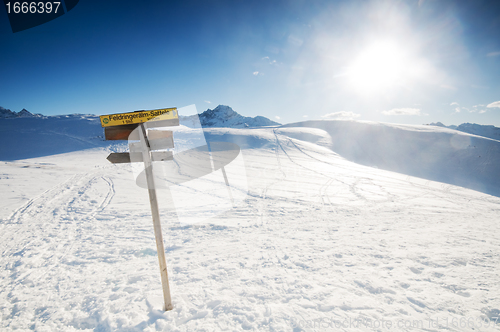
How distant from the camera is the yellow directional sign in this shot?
10.7 feet

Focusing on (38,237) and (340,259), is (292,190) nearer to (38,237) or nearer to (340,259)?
(340,259)

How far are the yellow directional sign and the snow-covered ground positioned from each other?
3.36 metres

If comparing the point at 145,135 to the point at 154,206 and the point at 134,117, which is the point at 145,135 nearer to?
the point at 134,117

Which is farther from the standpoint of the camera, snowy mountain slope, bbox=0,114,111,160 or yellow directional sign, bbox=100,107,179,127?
snowy mountain slope, bbox=0,114,111,160

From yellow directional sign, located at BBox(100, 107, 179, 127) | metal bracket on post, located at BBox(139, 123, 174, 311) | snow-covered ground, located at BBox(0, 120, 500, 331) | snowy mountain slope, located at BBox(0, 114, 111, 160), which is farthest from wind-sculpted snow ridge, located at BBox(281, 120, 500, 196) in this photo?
snowy mountain slope, located at BBox(0, 114, 111, 160)

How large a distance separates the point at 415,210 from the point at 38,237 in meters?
14.4

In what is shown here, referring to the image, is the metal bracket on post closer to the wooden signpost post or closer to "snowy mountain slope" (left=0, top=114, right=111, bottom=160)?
the wooden signpost post

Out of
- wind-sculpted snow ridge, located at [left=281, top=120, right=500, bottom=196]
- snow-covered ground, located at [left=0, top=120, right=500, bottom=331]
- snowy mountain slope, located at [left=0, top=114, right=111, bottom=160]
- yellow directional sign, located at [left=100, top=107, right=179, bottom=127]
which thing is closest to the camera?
yellow directional sign, located at [left=100, top=107, right=179, bottom=127]

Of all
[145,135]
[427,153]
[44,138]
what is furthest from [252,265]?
[44,138]

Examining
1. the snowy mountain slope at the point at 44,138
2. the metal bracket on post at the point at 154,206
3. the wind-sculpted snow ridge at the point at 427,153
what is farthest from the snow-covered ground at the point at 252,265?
the snowy mountain slope at the point at 44,138

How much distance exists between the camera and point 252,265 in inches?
189

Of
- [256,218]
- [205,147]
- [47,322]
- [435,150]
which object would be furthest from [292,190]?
[435,150]

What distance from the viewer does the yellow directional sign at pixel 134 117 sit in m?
3.27

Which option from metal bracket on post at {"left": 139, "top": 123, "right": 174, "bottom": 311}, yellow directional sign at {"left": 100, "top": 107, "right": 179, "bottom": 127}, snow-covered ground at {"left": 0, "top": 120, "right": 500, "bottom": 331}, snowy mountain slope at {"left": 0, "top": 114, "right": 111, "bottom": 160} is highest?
snowy mountain slope at {"left": 0, "top": 114, "right": 111, "bottom": 160}
